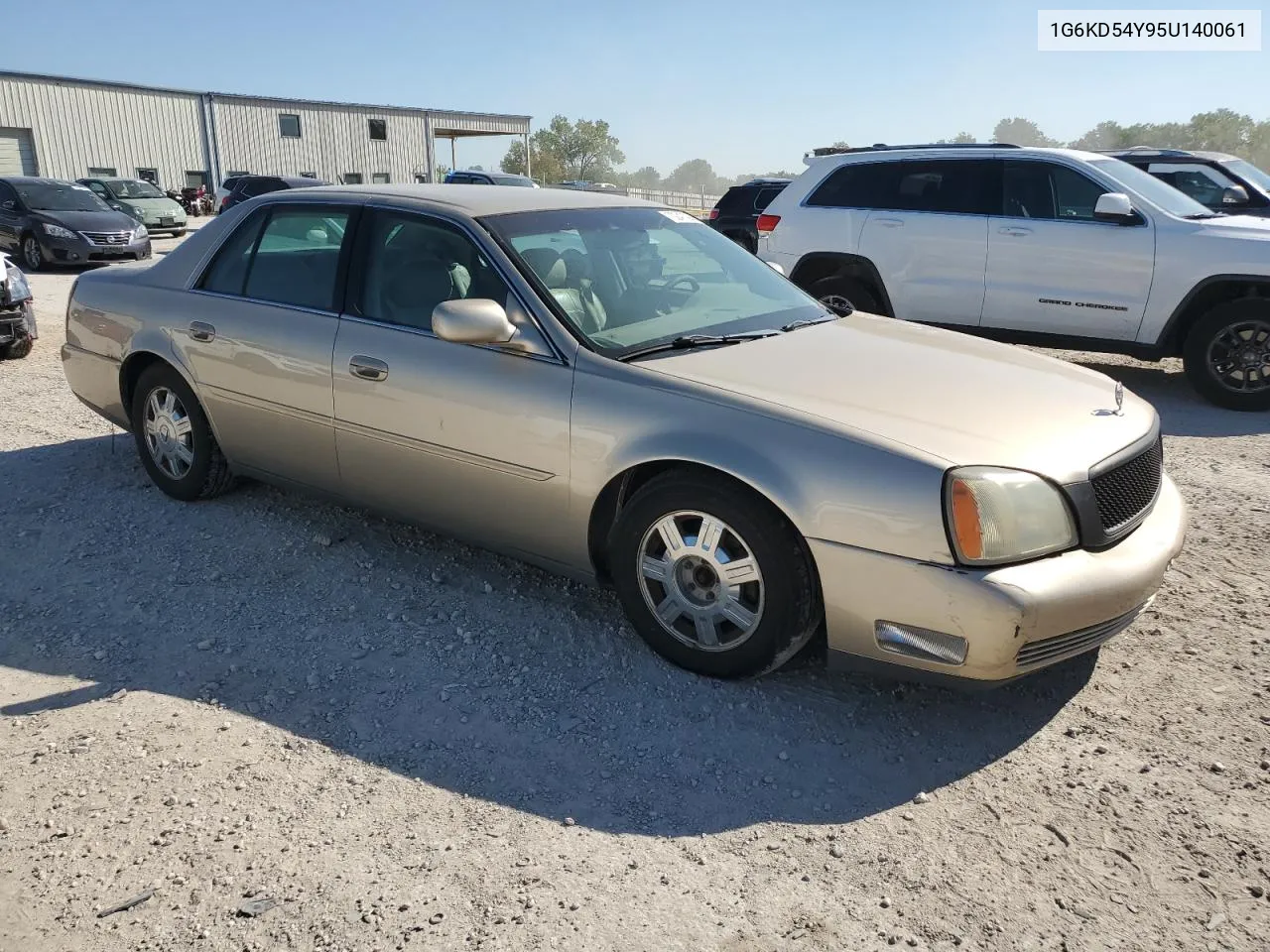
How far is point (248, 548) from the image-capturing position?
15.0ft

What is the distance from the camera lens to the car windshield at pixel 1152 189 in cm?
753

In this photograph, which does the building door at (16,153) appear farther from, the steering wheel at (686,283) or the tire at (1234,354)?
the tire at (1234,354)

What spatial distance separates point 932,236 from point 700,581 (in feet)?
18.9

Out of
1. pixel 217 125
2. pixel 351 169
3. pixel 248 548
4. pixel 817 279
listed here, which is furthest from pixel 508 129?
pixel 248 548

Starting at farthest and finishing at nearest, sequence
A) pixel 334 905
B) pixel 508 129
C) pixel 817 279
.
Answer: pixel 508 129, pixel 817 279, pixel 334 905

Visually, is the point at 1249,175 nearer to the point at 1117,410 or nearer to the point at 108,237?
the point at 1117,410

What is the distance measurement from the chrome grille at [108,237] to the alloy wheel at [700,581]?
16716 millimetres

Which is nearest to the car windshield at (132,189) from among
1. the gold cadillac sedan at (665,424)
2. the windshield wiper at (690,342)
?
the gold cadillac sedan at (665,424)

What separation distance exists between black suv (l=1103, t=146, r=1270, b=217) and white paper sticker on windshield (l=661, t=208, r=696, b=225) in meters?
8.80

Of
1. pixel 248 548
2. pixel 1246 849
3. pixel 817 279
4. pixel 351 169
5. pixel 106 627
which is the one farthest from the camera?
pixel 351 169

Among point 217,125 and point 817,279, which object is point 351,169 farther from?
point 817,279

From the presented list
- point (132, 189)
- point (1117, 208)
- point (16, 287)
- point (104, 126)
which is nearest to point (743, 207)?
point (1117, 208)

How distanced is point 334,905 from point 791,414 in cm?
188

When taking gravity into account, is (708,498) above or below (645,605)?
above
